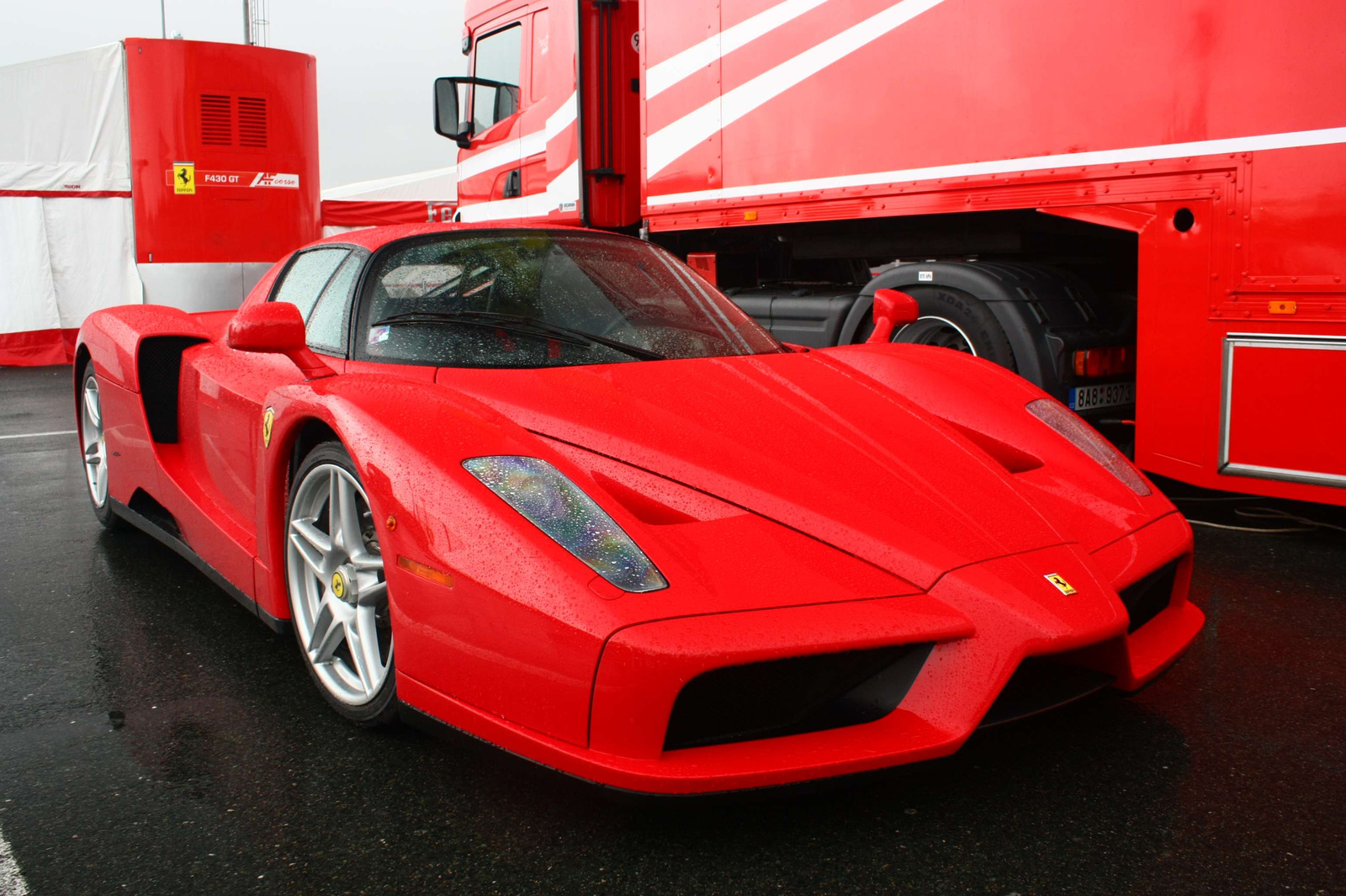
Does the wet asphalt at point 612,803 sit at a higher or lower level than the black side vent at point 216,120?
lower

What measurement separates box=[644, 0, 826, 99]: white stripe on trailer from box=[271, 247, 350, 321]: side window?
291 centimetres

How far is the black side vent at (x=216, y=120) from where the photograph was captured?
11.1 m

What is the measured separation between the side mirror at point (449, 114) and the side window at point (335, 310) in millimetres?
4314

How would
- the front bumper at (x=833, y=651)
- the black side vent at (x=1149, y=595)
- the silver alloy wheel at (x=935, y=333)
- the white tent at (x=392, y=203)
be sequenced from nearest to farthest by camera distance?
the front bumper at (x=833, y=651) < the black side vent at (x=1149, y=595) < the silver alloy wheel at (x=935, y=333) < the white tent at (x=392, y=203)

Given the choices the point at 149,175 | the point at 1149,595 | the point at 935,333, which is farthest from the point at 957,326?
the point at 149,175

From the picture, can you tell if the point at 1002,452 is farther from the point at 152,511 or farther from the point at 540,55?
the point at 540,55

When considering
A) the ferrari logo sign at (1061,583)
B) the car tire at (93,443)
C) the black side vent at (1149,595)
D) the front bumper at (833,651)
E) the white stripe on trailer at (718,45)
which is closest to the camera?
the front bumper at (833,651)

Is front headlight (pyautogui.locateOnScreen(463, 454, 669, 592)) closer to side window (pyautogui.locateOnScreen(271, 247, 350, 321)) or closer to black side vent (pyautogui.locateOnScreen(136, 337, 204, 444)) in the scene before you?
side window (pyautogui.locateOnScreen(271, 247, 350, 321))

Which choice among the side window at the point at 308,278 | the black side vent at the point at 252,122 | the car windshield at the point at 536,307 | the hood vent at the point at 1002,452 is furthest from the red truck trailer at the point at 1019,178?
the black side vent at the point at 252,122

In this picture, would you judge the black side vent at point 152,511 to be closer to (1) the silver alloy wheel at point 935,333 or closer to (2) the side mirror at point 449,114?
(1) the silver alloy wheel at point 935,333

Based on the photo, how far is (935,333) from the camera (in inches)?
Result: 207

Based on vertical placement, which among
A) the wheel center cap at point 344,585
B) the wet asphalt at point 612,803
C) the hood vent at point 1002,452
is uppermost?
the hood vent at point 1002,452

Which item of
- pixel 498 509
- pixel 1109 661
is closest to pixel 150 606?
pixel 498 509

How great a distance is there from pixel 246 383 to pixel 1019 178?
10.2 ft
